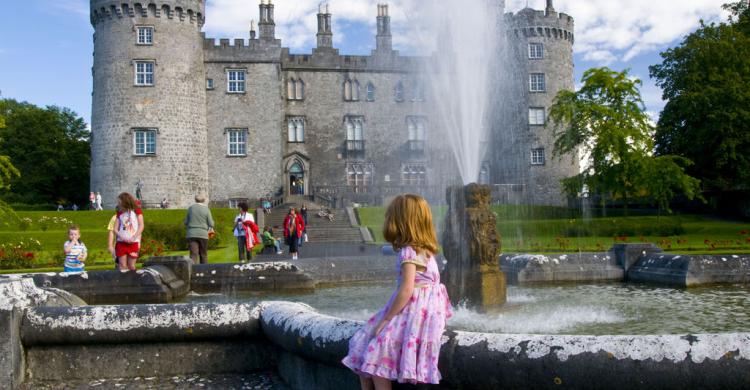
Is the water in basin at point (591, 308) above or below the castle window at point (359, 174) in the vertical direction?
below

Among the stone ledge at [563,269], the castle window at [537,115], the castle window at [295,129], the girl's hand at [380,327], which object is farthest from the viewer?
the castle window at [537,115]

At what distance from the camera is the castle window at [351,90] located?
4784cm

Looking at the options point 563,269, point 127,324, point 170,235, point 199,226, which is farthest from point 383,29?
point 127,324

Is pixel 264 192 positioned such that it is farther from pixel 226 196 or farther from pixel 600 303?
pixel 600 303

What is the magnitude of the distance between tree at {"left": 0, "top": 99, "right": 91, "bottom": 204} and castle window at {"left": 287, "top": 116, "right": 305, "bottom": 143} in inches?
844

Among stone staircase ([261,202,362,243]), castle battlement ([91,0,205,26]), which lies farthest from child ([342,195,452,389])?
castle battlement ([91,0,205,26])

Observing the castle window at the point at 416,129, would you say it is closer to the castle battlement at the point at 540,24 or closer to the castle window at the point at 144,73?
the castle battlement at the point at 540,24

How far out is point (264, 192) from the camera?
45.9m

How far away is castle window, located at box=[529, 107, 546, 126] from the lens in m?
48.6

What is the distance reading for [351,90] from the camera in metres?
48.0

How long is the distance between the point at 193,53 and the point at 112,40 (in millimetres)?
5001

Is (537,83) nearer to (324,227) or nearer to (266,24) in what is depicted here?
(266,24)

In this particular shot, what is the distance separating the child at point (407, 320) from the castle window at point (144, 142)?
40.2 metres

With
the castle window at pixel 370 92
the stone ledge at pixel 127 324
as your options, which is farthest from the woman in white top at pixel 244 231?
the castle window at pixel 370 92
